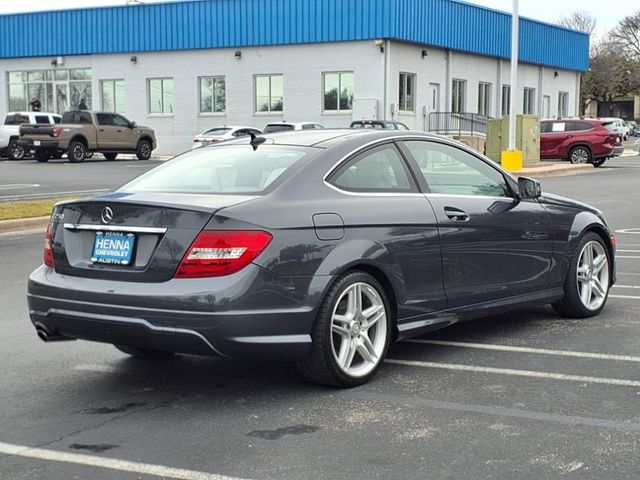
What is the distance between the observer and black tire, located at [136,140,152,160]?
3504 cm

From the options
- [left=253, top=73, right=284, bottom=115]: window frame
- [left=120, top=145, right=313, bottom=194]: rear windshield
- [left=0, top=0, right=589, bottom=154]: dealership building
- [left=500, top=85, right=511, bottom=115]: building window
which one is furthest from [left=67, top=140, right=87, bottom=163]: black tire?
[left=120, top=145, right=313, bottom=194]: rear windshield

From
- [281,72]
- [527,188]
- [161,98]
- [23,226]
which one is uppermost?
[281,72]

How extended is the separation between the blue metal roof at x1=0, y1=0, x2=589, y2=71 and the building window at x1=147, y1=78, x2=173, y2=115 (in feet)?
4.98

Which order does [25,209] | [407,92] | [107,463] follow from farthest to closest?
[407,92], [25,209], [107,463]

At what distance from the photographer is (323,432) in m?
4.47

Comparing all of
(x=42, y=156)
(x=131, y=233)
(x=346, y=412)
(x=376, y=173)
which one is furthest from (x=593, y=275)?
(x=42, y=156)

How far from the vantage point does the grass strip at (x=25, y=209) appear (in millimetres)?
13859

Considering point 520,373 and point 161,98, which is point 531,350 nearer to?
point 520,373

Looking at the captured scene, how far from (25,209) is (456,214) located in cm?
1037

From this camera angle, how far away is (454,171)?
6215 mm

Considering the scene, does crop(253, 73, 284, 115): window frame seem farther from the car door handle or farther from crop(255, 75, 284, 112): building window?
the car door handle

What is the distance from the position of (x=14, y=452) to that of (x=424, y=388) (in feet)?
7.45

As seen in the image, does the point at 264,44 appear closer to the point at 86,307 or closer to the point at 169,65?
the point at 169,65

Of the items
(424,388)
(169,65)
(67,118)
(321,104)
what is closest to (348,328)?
(424,388)
